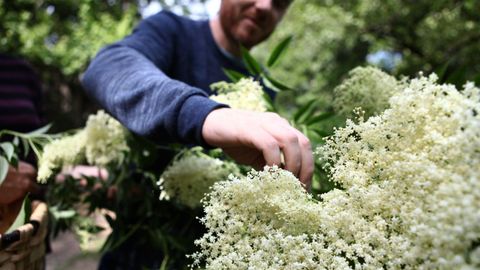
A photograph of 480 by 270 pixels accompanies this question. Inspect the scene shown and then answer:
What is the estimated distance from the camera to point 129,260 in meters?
0.97

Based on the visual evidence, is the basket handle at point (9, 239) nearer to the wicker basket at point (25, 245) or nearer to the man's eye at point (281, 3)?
the wicker basket at point (25, 245)

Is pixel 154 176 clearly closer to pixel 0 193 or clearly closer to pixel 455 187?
pixel 0 193

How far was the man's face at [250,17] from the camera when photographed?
0.90 meters

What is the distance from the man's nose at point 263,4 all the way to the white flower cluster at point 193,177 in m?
0.34

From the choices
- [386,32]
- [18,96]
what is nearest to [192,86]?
[18,96]

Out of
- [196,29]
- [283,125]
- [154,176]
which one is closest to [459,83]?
[283,125]

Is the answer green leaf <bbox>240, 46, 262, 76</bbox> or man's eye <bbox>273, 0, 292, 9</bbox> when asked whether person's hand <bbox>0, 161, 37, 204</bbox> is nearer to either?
green leaf <bbox>240, 46, 262, 76</bbox>

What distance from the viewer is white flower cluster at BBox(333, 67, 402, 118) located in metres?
0.66

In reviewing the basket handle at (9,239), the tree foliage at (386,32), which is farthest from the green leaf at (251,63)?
the tree foliage at (386,32)

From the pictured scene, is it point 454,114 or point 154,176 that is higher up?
point 454,114

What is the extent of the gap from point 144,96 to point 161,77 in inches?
1.3

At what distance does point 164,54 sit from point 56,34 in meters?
3.54

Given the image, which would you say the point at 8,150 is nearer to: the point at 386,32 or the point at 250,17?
the point at 250,17

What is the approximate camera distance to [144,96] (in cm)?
58
